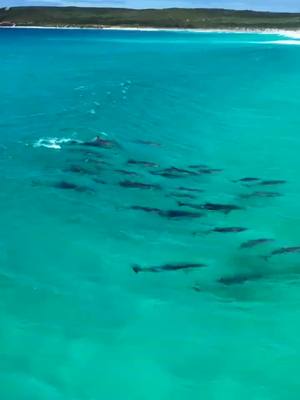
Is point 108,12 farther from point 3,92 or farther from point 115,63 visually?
point 3,92

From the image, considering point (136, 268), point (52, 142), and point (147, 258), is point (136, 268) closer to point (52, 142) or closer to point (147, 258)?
point (147, 258)

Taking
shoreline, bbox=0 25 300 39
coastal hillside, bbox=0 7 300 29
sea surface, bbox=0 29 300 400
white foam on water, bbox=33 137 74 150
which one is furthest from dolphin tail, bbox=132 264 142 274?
coastal hillside, bbox=0 7 300 29

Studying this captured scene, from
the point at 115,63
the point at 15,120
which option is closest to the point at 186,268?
the point at 15,120

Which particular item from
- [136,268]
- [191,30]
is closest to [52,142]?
[136,268]

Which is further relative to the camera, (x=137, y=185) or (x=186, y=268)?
(x=137, y=185)

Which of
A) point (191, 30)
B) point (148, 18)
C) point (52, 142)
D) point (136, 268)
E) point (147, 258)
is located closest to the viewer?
point (136, 268)

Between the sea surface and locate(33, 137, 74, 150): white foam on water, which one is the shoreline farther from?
locate(33, 137, 74, 150): white foam on water

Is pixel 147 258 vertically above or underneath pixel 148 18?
underneath
